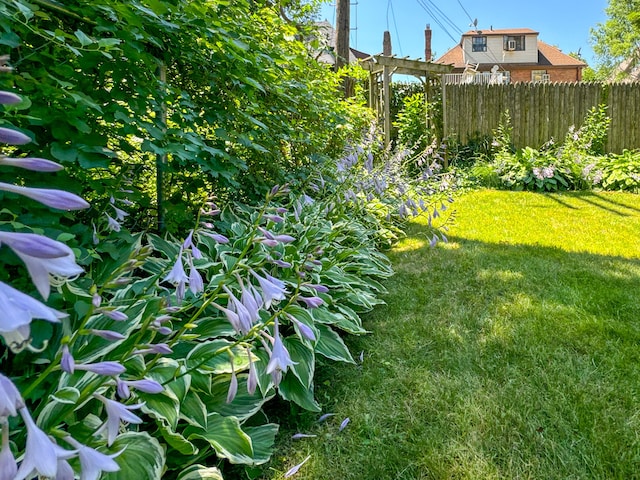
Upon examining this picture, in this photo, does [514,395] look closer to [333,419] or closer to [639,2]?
[333,419]

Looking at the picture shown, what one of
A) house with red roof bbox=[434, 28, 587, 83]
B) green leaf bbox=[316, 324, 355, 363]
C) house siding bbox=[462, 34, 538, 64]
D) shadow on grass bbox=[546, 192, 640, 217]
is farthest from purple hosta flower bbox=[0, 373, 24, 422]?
house siding bbox=[462, 34, 538, 64]

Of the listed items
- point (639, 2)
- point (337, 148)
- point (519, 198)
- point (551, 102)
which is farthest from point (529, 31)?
point (337, 148)

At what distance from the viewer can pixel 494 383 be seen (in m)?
1.77

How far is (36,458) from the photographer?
50cm

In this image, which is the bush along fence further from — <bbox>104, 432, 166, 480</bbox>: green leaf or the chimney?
the chimney

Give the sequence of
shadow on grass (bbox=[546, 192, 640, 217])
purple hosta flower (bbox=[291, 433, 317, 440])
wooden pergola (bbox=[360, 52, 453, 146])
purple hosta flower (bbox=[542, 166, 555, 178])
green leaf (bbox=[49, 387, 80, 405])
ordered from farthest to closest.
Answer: wooden pergola (bbox=[360, 52, 453, 146]) < purple hosta flower (bbox=[542, 166, 555, 178]) < shadow on grass (bbox=[546, 192, 640, 217]) < purple hosta flower (bbox=[291, 433, 317, 440]) < green leaf (bbox=[49, 387, 80, 405])

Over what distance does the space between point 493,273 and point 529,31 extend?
3444cm

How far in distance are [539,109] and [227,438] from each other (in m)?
9.27

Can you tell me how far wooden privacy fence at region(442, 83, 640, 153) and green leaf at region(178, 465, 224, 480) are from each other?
Answer: 8.01 m

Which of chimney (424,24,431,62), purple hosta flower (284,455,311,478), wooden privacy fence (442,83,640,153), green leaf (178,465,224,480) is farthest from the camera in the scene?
chimney (424,24,431,62)

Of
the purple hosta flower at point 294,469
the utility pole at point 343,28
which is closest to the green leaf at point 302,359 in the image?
the purple hosta flower at point 294,469

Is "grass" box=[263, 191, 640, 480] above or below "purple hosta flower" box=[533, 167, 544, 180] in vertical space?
below

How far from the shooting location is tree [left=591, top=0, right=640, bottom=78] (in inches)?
1144

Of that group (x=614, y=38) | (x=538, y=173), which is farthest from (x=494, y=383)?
(x=614, y=38)
